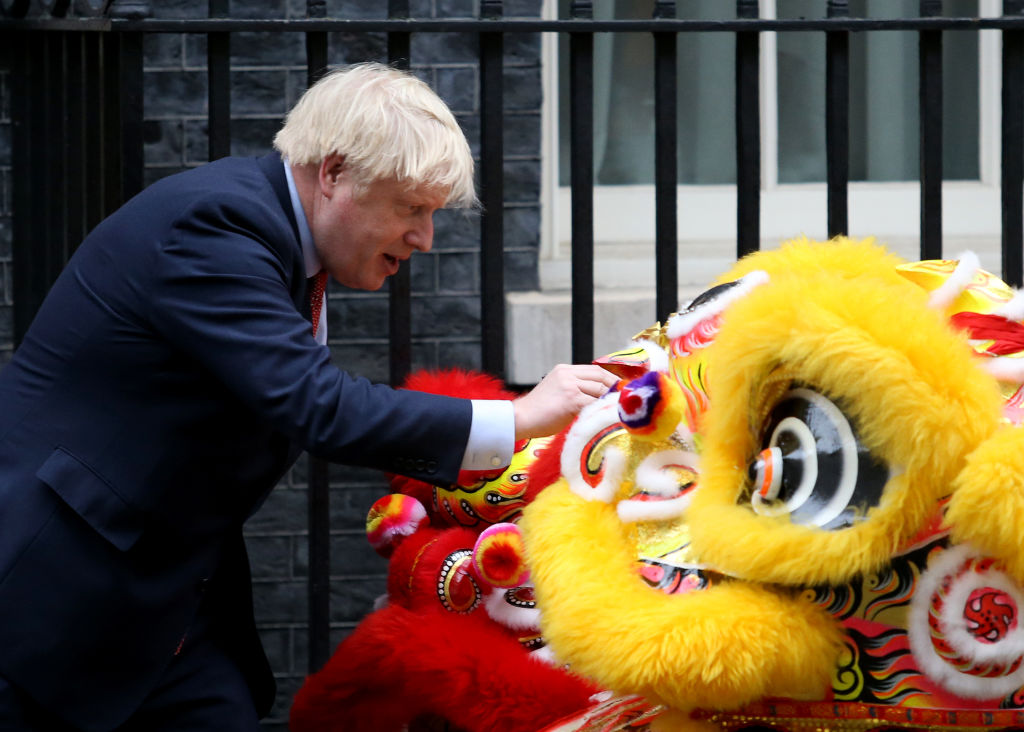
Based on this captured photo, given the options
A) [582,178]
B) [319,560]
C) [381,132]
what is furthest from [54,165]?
[381,132]

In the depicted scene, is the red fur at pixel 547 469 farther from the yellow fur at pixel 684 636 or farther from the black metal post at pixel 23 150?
the black metal post at pixel 23 150

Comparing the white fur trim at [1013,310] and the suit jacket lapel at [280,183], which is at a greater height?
the suit jacket lapel at [280,183]

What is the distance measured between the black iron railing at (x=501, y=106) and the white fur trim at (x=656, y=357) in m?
0.92

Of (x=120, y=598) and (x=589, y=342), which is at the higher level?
(x=589, y=342)

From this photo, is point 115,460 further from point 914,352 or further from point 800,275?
point 914,352

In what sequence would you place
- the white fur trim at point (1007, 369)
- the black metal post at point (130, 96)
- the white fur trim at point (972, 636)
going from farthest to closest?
the black metal post at point (130, 96)
the white fur trim at point (1007, 369)
the white fur trim at point (972, 636)

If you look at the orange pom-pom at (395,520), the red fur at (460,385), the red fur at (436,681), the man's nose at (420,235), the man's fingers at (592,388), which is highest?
the man's nose at (420,235)

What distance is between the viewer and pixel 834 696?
1.70 m

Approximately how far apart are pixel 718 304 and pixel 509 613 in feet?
2.44

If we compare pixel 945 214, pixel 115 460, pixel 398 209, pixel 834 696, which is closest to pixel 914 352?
pixel 834 696

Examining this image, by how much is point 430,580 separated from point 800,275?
Answer: 3.10 ft

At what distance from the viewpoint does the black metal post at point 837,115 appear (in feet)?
9.85

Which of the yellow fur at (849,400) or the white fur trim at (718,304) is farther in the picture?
the white fur trim at (718,304)

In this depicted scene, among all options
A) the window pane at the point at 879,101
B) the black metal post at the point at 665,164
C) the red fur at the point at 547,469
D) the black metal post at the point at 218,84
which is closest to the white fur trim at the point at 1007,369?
the red fur at the point at 547,469
